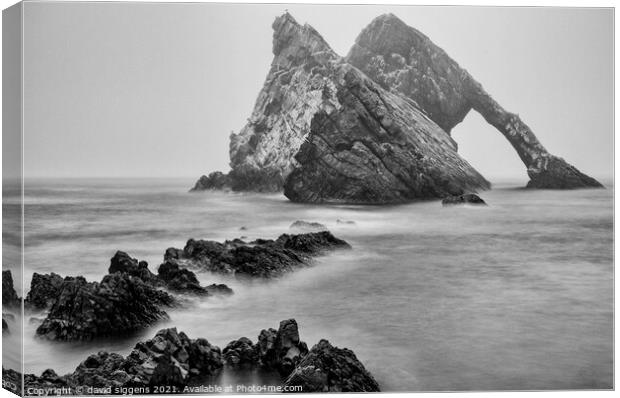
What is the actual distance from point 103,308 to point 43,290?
2.06 feet

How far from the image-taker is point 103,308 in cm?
826

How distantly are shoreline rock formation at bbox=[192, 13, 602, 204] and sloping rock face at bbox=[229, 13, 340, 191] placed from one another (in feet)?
0.04

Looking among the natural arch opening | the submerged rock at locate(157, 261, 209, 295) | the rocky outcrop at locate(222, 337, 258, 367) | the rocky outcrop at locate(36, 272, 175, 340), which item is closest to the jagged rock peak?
the natural arch opening

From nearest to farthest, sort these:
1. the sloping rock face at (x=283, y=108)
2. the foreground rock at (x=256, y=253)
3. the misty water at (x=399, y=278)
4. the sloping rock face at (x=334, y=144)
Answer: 1. the misty water at (x=399, y=278)
2. the foreground rock at (x=256, y=253)
3. the sloping rock face at (x=283, y=108)
4. the sloping rock face at (x=334, y=144)

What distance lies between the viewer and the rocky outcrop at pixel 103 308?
26.9 feet

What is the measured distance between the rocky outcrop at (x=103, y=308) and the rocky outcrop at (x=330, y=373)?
146 centimetres

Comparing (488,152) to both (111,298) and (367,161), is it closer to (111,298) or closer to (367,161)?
(367,161)

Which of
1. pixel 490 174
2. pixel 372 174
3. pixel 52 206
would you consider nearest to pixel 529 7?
pixel 490 174

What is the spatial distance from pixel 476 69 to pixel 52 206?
466cm

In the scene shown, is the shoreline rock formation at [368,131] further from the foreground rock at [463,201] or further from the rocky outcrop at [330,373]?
the rocky outcrop at [330,373]

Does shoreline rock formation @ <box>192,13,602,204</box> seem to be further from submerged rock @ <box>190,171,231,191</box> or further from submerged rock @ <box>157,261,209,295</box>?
submerged rock @ <box>157,261,209,295</box>

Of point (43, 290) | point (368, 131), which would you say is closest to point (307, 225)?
point (368, 131)

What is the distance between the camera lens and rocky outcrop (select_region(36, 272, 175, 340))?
8.21 m

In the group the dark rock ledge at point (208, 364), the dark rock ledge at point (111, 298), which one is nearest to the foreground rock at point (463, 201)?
the dark rock ledge at point (208, 364)
